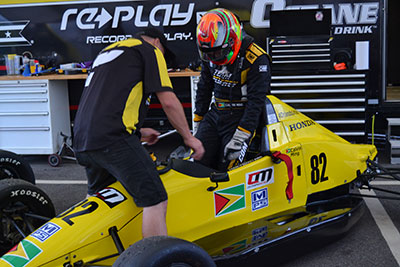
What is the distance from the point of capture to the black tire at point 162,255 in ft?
7.95

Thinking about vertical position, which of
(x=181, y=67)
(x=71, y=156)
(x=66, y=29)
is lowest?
(x=71, y=156)

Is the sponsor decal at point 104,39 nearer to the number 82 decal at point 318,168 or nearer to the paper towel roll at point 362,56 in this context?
the paper towel roll at point 362,56

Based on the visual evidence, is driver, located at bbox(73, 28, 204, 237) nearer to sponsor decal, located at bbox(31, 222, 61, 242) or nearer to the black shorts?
the black shorts

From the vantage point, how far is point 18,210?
345 cm

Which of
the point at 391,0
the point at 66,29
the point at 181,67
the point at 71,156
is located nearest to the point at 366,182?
the point at 181,67

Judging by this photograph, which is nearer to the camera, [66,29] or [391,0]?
[66,29]

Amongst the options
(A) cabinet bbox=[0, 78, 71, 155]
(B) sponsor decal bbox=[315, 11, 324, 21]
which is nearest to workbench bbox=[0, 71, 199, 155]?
(A) cabinet bbox=[0, 78, 71, 155]

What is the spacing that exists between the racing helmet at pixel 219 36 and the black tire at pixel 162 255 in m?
1.57

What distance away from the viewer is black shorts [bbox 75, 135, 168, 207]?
2812mm

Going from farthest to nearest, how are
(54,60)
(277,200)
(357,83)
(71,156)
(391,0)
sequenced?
(391,0)
(54,60)
(71,156)
(357,83)
(277,200)

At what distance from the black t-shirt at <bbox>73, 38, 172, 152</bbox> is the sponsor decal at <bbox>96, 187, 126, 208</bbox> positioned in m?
0.31

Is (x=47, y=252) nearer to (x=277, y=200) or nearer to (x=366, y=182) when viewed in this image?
(x=277, y=200)

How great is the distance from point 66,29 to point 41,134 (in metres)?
1.72

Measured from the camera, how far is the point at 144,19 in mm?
7484
